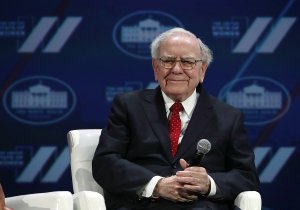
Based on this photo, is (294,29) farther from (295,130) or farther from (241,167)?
(241,167)

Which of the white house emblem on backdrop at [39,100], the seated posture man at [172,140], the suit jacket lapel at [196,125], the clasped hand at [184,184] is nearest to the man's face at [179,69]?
the seated posture man at [172,140]

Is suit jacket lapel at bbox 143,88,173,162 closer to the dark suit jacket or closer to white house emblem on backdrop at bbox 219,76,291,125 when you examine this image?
Answer: the dark suit jacket

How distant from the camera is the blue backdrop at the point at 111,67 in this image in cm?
588

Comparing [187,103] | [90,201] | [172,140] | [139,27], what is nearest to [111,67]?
[139,27]

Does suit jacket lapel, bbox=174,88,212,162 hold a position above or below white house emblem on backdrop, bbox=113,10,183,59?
below

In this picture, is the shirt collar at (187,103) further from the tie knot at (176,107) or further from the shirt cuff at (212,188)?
the shirt cuff at (212,188)

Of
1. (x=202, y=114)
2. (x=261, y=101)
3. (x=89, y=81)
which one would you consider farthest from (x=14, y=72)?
(x=202, y=114)

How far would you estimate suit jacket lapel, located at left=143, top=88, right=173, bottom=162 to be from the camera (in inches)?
156

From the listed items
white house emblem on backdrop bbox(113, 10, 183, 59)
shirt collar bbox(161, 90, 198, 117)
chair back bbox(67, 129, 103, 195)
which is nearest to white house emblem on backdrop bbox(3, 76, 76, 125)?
white house emblem on backdrop bbox(113, 10, 183, 59)

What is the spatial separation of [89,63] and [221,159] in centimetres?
217

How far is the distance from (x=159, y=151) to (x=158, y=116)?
201 millimetres

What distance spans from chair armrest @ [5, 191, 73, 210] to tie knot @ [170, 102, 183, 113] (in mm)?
838

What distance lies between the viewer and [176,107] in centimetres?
410

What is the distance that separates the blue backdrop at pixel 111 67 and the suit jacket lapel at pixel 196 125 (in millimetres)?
1820
